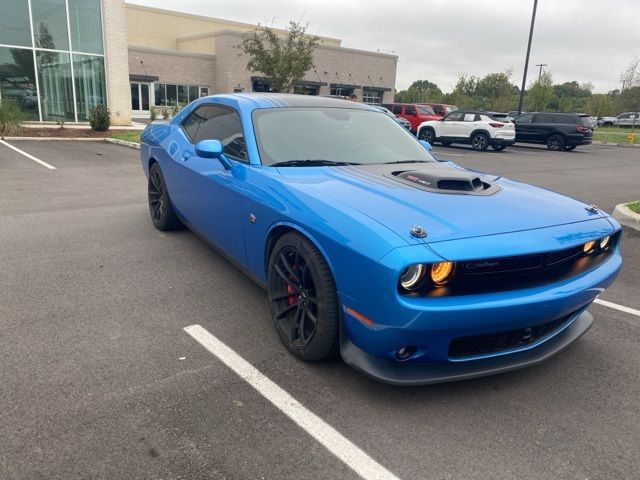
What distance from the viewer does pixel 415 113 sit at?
875 inches

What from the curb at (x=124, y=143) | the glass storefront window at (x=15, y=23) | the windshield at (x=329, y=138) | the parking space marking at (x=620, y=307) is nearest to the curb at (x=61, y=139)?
the curb at (x=124, y=143)

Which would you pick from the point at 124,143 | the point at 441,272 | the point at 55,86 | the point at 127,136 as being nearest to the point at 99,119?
the point at 127,136

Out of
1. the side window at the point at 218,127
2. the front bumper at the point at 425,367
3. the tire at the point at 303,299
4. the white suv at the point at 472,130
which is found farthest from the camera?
the white suv at the point at 472,130

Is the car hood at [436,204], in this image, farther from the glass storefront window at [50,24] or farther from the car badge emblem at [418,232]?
the glass storefront window at [50,24]

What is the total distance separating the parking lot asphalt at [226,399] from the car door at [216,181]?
1.60 ft

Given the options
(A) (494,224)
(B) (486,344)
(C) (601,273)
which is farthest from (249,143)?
(C) (601,273)

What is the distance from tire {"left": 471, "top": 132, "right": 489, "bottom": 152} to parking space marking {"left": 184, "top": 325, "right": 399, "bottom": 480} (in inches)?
690

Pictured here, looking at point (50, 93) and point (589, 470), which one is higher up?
point (50, 93)

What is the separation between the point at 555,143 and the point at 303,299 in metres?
21.1

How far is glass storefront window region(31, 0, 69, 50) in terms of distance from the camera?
18391 millimetres

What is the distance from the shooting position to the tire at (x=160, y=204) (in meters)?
5.31

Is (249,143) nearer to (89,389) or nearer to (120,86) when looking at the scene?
(89,389)

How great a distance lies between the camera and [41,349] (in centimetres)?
303

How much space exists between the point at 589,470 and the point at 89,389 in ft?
8.16
